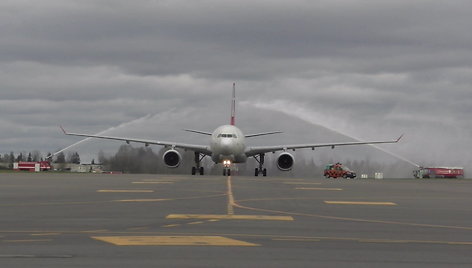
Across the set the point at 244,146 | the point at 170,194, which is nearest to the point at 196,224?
the point at 170,194

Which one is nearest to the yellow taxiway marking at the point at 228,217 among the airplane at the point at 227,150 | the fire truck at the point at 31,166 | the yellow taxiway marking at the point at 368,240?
the yellow taxiway marking at the point at 368,240

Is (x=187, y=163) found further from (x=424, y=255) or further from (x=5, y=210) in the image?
(x=424, y=255)

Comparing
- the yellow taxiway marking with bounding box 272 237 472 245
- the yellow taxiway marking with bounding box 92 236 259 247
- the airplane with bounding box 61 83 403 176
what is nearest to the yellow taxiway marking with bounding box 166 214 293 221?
the yellow taxiway marking with bounding box 272 237 472 245

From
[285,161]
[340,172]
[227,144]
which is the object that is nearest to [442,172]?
[340,172]

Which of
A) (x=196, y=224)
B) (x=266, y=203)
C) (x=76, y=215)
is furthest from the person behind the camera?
(x=266, y=203)

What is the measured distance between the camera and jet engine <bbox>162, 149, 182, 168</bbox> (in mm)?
83812

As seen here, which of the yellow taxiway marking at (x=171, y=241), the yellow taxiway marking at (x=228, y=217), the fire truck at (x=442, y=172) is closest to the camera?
the yellow taxiway marking at (x=171, y=241)

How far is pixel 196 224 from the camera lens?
20.2m

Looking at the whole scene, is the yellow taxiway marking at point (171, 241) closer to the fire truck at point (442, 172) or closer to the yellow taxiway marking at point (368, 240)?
the yellow taxiway marking at point (368, 240)

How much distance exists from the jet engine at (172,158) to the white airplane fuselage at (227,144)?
3880 millimetres

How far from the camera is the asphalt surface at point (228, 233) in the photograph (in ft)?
43.3

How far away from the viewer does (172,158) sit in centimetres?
8419

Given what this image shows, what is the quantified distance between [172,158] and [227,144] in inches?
294

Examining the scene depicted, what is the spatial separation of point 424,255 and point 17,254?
24.4ft
